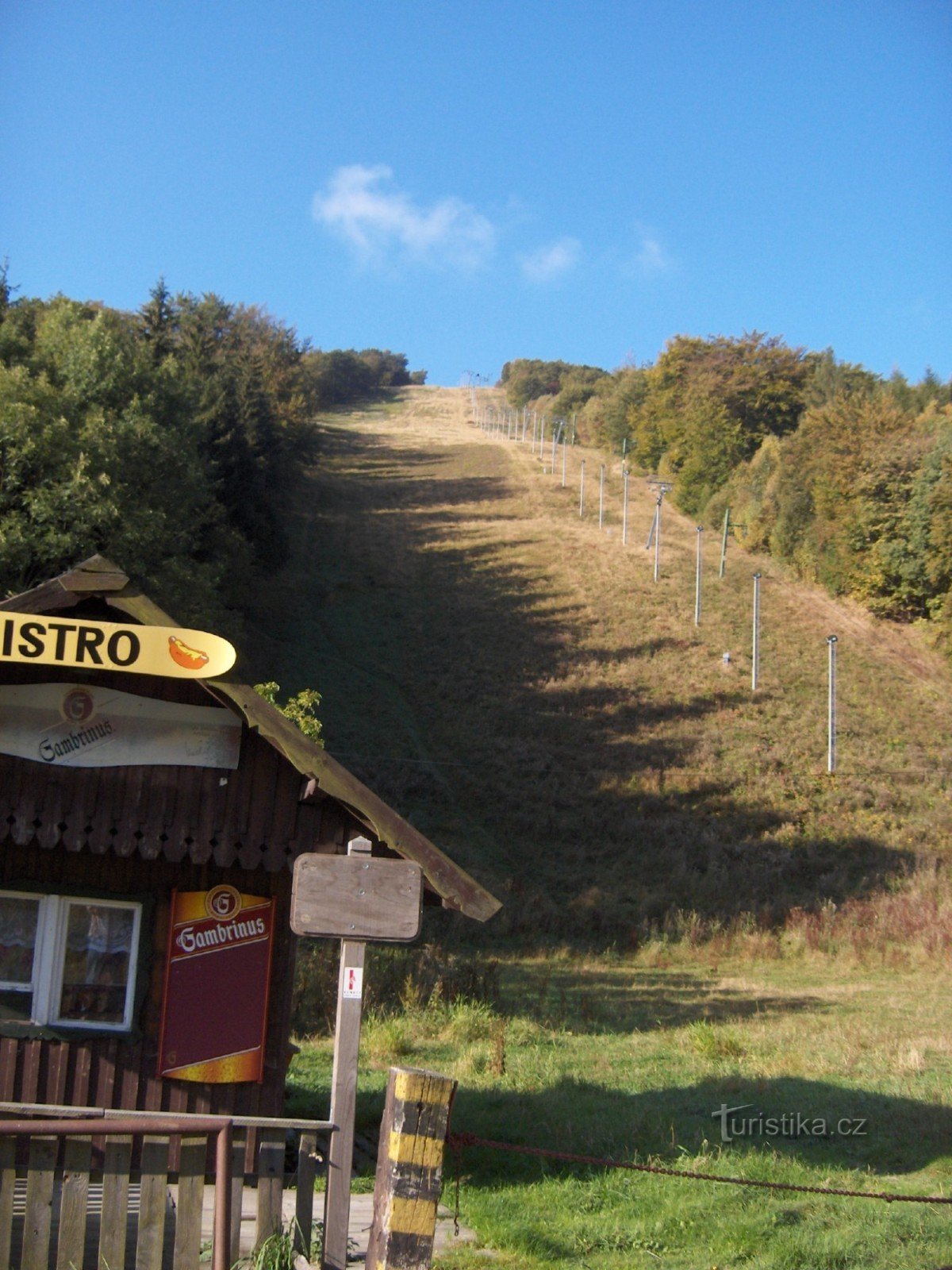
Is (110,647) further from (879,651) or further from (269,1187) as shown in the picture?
(879,651)

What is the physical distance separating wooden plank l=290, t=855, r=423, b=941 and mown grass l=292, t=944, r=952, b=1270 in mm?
2342

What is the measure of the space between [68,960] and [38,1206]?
10.1ft

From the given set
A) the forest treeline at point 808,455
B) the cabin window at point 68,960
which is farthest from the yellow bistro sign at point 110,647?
the forest treeline at point 808,455

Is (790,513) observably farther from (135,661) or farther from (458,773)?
(135,661)

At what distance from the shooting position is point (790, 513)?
67375 millimetres

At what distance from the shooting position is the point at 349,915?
6.83 metres

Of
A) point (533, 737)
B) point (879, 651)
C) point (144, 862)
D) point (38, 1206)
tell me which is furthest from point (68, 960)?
point (879, 651)

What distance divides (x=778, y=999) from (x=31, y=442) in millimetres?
20107

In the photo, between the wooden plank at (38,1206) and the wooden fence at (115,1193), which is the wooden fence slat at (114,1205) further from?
the wooden plank at (38,1206)

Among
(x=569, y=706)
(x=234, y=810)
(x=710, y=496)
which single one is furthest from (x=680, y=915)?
(x=710, y=496)

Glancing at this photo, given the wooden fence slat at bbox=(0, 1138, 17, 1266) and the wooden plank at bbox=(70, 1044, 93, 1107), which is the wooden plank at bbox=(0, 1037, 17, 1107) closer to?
the wooden plank at bbox=(70, 1044, 93, 1107)

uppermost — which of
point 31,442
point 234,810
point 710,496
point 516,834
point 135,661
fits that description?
point 710,496

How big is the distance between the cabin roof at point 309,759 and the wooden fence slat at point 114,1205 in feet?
8.94

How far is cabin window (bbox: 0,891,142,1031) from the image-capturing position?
342 inches
